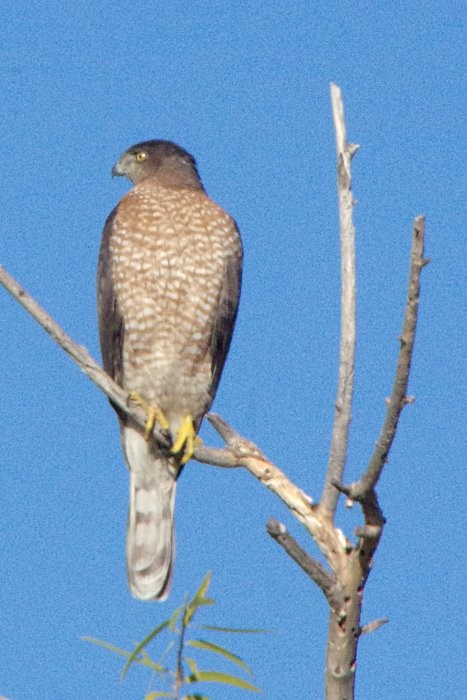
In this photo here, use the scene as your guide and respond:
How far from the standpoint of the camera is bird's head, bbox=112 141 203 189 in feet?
25.4

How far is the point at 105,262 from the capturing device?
698cm

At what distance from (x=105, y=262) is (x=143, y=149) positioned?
4.54 ft

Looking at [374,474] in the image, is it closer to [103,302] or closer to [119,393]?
[119,393]

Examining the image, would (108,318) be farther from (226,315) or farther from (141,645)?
(141,645)

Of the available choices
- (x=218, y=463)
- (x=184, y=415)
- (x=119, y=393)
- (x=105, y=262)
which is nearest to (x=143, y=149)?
(x=105, y=262)

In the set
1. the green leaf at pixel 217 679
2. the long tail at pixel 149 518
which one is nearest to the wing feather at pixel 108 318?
the long tail at pixel 149 518

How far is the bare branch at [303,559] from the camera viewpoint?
400 centimetres

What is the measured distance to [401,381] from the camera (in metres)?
3.76

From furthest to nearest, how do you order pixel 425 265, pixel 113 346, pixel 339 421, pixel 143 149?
pixel 143 149
pixel 113 346
pixel 339 421
pixel 425 265

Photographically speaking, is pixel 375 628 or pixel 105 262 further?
pixel 105 262

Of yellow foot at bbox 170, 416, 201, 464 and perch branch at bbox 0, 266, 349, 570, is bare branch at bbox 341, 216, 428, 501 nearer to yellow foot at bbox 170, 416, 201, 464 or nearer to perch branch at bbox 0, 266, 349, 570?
perch branch at bbox 0, 266, 349, 570

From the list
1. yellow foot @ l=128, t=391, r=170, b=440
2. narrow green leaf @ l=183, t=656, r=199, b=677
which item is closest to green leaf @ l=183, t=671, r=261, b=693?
narrow green leaf @ l=183, t=656, r=199, b=677

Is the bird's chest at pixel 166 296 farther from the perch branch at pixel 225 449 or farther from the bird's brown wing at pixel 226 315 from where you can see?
the perch branch at pixel 225 449

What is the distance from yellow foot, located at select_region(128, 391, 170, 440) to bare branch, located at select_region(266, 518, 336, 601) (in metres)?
2.60
